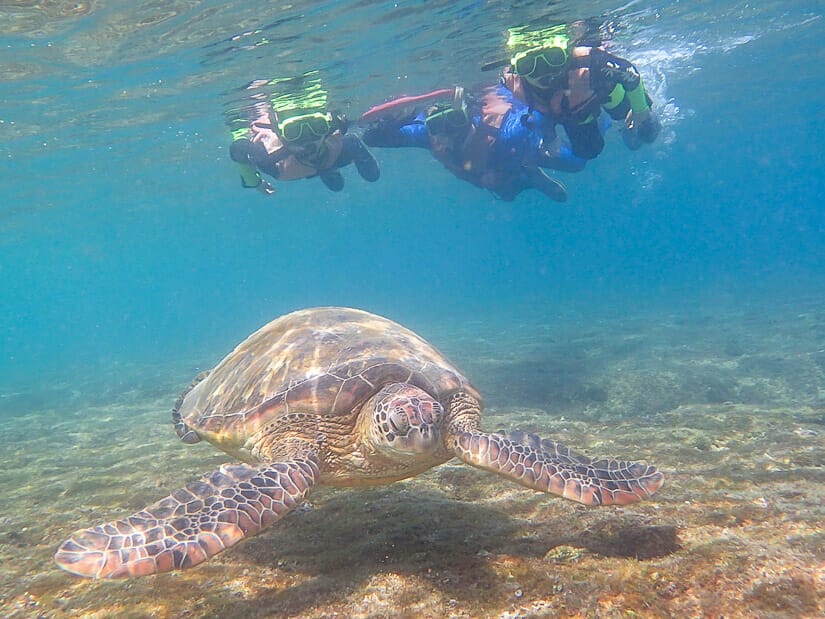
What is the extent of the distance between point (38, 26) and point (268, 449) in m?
12.5

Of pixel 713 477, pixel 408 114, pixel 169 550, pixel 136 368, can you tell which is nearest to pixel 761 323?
pixel 408 114

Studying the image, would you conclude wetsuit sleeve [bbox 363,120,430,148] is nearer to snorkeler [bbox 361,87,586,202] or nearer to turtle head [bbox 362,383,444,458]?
snorkeler [bbox 361,87,586,202]

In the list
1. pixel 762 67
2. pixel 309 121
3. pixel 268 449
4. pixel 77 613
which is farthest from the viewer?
pixel 762 67

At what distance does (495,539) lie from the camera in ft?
11.3

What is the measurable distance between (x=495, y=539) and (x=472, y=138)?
437 inches

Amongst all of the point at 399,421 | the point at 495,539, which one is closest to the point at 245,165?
the point at 399,421

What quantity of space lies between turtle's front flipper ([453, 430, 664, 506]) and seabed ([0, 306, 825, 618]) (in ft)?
1.13

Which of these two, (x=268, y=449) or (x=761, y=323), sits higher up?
(x=268, y=449)

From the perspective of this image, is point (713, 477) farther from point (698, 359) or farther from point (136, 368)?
point (136, 368)

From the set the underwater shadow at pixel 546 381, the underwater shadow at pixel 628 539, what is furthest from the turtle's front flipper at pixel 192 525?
the underwater shadow at pixel 546 381

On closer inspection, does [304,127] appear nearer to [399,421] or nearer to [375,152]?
A: [399,421]

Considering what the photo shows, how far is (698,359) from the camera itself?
12648 mm

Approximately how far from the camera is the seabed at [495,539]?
2719mm

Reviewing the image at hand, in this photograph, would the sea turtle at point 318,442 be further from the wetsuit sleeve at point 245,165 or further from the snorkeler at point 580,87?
the wetsuit sleeve at point 245,165
